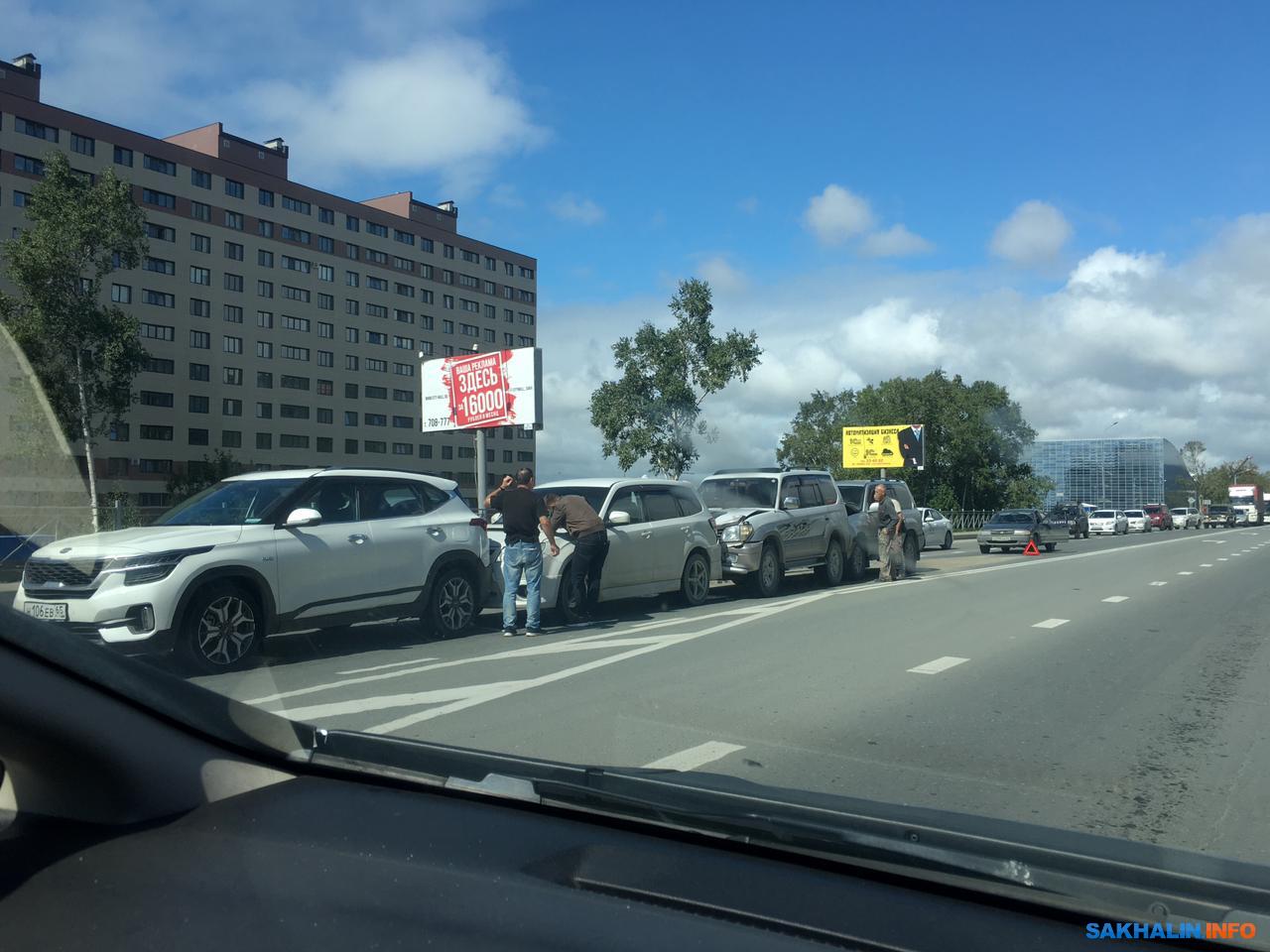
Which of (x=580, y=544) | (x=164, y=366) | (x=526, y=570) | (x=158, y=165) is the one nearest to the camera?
(x=526, y=570)

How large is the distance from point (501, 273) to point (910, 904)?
290ft

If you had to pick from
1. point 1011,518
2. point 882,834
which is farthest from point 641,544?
point 1011,518

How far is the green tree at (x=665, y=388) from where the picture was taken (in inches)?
2079

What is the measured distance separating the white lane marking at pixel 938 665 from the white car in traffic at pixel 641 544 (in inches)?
179

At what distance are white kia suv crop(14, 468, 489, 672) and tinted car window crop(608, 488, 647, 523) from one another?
2.53 meters

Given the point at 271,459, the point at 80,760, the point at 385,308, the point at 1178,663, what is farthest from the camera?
the point at 385,308

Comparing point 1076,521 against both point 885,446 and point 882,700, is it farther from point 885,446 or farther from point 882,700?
point 882,700

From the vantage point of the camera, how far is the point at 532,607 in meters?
11.0

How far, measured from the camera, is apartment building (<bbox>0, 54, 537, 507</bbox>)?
5400 cm

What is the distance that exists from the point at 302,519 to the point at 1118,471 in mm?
131451

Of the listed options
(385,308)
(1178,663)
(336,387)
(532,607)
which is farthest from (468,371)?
(385,308)

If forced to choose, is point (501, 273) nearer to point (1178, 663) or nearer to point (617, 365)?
point (617, 365)

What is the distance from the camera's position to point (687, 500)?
47.4 feet

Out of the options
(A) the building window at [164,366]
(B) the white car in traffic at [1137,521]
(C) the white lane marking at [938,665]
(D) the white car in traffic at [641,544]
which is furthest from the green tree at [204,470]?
(B) the white car in traffic at [1137,521]
